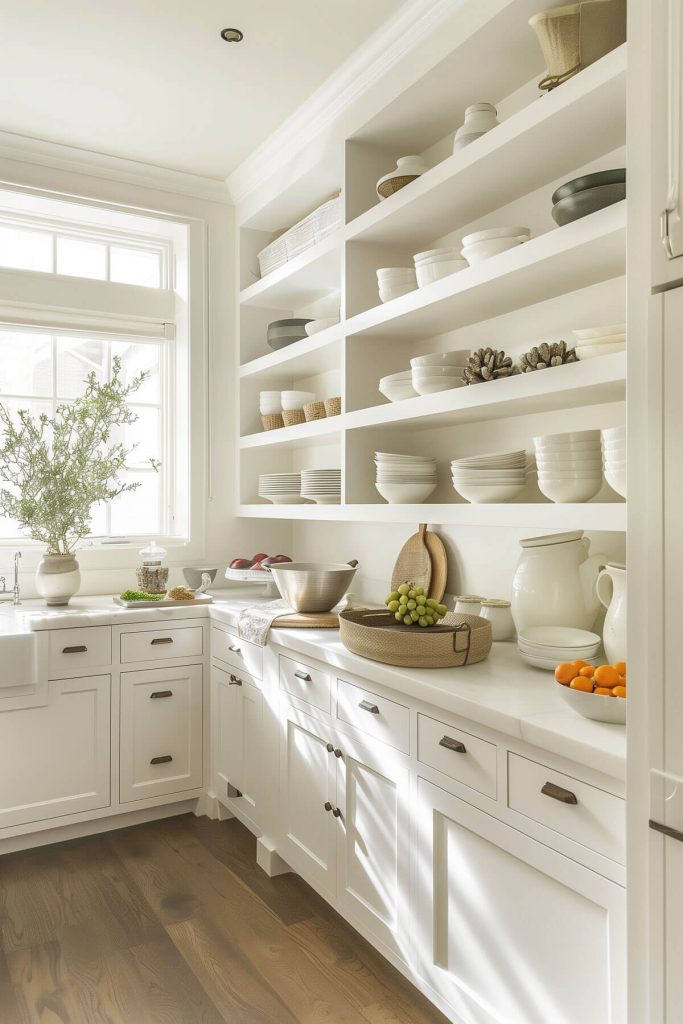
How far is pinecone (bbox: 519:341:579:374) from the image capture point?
6.12 feet

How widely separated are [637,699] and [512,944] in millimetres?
720

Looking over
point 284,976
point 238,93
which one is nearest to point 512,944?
point 284,976

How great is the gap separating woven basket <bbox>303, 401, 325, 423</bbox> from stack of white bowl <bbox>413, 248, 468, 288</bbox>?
82 cm

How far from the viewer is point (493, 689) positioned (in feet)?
5.79

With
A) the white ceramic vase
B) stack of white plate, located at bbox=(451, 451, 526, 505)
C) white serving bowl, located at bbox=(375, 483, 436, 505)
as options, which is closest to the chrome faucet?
the white ceramic vase

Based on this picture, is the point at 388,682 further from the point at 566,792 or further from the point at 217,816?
the point at 217,816

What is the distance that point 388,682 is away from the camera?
197 centimetres

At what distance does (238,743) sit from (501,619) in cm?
127

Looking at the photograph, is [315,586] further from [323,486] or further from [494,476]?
[494,476]

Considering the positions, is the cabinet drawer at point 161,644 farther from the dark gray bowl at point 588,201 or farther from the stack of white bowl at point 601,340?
the dark gray bowl at point 588,201

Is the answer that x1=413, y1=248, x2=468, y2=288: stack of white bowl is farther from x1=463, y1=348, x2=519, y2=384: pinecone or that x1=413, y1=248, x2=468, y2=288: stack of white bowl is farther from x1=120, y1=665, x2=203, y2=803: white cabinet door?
x1=120, y1=665, x2=203, y2=803: white cabinet door

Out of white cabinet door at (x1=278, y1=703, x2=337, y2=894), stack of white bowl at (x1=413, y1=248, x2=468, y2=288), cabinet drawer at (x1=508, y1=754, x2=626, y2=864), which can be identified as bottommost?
white cabinet door at (x1=278, y1=703, x2=337, y2=894)

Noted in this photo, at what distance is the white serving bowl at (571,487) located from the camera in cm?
186

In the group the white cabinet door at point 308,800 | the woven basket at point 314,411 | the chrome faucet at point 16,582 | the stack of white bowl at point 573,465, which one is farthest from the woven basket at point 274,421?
the stack of white bowl at point 573,465
